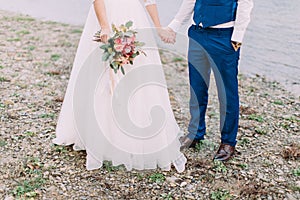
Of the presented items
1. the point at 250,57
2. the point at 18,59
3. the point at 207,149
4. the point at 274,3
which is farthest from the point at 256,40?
the point at 207,149

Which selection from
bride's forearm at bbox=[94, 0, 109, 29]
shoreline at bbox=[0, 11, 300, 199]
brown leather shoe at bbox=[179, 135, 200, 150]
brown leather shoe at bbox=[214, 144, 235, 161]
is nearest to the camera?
bride's forearm at bbox=[94, 0, 109, 29]

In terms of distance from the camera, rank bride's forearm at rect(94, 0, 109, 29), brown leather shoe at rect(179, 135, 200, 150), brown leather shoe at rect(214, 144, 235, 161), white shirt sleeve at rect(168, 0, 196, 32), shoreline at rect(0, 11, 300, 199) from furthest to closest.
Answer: brown leather shoe at rect(179, 135, 200, 150)
brown leather shoe at rect(214, 144, 235, 161)
white shirt sleeve at rect(168, 0, 196, 32)
shoreline at rect(0, 11, 300, 199)
bride's forearm at rect(94, 0, 109, 29)

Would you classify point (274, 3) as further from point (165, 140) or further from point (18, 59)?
point (165, 140)

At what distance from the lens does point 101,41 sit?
335 cm

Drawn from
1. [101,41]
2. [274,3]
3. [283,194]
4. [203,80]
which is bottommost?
[274,3]

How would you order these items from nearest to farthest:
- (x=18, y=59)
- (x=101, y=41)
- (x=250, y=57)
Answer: (x=101, y=41)
(x=18, y=59)
(x=250, y=57)

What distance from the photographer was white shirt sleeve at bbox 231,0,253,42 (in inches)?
128

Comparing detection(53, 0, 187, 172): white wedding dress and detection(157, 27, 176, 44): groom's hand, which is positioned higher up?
detection(157, 27, 176, 44): groom's hand

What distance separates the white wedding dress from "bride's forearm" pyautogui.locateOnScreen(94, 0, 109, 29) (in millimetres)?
100

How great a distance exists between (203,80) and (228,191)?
89 centimetres

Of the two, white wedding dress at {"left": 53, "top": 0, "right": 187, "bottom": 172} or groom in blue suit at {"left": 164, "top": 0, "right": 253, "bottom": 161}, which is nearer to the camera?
groom in blue suit at {"left": 164, "top": 0, "right": 253, "bottom": 161}

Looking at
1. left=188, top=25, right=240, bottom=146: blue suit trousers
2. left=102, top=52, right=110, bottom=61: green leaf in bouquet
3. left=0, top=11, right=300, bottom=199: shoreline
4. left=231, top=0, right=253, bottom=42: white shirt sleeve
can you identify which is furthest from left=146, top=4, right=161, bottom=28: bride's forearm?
left=0, top=11, right=300, bottom=199: shoreline

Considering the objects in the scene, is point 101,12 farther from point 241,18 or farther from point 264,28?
point 264,28

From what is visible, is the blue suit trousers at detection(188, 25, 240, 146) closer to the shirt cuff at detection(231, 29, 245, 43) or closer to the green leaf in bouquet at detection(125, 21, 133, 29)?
the shirt cuff at detection(231, 29, 245, 43)
